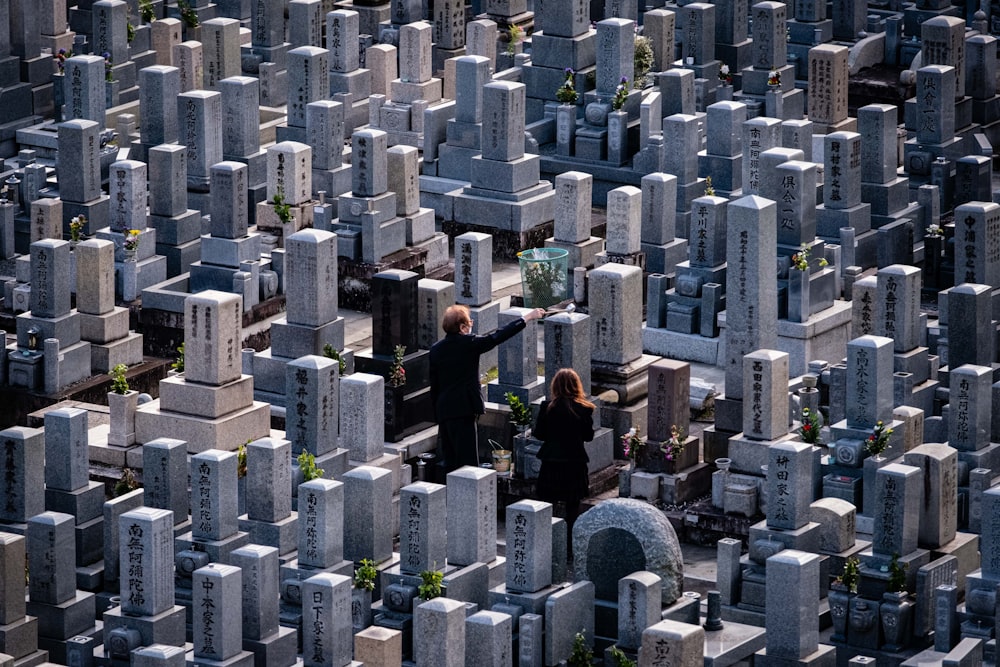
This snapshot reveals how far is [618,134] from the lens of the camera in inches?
1288

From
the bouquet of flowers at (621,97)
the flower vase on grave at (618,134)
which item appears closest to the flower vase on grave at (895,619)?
the flower vase on grave at (618,134)

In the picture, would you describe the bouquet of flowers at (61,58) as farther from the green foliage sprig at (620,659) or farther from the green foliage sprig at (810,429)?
the green foliage sprig at (620,659)

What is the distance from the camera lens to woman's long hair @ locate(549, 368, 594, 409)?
23.5 meters

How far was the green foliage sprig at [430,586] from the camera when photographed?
21781mm

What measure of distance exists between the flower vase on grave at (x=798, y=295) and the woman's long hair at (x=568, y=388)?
4581mm

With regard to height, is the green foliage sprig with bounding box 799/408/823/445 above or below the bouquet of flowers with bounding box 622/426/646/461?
above

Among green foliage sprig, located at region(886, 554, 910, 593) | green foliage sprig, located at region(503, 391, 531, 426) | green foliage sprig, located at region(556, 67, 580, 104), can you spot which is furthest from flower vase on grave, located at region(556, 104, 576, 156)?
green foliage sprig, located at region(886, 554, 910, 593)

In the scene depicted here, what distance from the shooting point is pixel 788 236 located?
28.2 m

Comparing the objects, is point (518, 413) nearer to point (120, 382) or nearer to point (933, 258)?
point (120, 382)

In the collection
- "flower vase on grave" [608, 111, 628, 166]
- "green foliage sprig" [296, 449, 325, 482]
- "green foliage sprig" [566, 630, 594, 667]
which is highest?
"flower vase on grave" [608, 111, 628, 166]

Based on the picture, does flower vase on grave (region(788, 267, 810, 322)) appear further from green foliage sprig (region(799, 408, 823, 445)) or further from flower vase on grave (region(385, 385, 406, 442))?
flower vase on grave (region(385, 385, 406, 442))

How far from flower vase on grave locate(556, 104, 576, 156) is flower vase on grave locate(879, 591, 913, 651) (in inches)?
476

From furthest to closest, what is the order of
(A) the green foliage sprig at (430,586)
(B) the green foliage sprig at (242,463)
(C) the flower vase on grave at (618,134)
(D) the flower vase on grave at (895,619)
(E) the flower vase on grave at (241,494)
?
(C) the flower vase on grave at (618,134) < (B) the green foliage sprig at (242,463) < (E) the flower vase on grave at (241,494) < (D) the flower vase on grave at (895,619) < (A) the green foliage sprig at (430,586)

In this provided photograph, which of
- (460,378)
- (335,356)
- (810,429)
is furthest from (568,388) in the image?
(335,356)
